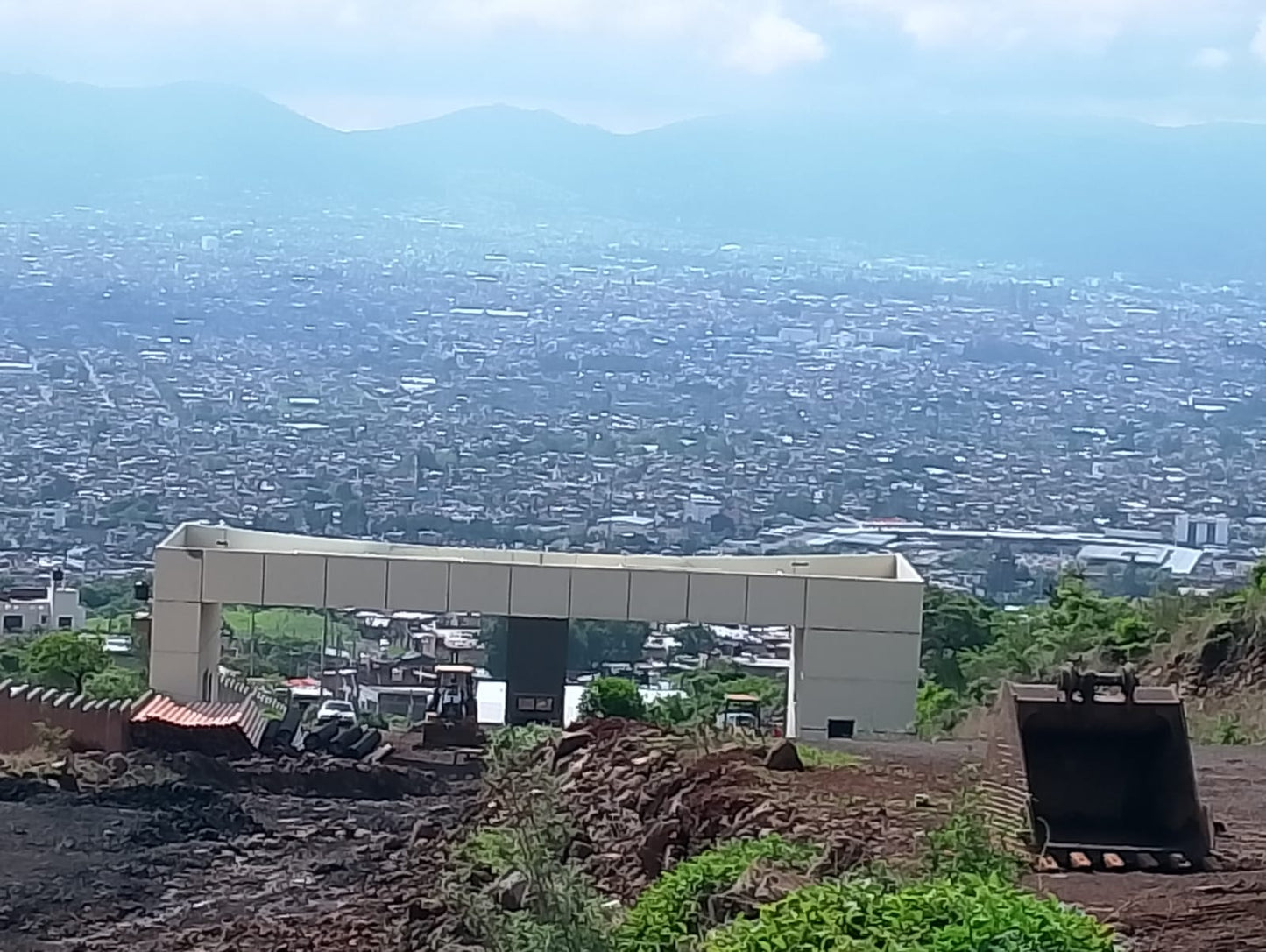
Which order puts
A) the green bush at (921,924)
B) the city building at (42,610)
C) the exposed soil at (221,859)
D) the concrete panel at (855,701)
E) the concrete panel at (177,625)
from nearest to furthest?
the green bush at (921,924) < the exposed soil at (221,859) < the concrete panel at (855,701) < the concrete panel at (177,625) < the city building at (42,610)

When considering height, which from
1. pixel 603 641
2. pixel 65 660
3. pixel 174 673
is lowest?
pixel 65 660

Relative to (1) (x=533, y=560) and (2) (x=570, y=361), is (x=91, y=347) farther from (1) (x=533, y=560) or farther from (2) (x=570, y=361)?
(1) (x=533, y=560)

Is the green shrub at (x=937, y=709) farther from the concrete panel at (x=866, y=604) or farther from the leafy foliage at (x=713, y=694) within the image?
the leafy foliage at (x=713, y=694)

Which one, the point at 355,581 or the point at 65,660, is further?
the point at 65,660

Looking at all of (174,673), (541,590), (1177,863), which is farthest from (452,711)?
(1177,863)

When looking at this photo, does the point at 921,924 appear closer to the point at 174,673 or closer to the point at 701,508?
the point at 174,673

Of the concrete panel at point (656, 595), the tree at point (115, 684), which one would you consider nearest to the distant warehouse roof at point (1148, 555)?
the concrete panel at point (656, 595)

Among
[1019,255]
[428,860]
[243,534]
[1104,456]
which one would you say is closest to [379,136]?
[1019,255]
